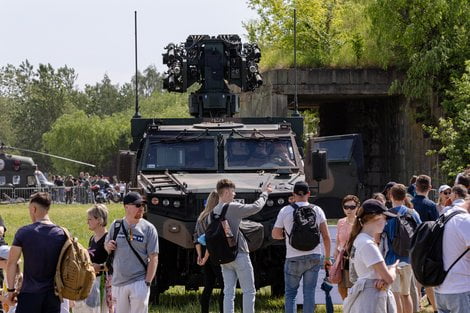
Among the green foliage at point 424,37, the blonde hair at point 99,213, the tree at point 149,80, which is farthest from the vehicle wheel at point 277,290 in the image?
the tree at point 149,80

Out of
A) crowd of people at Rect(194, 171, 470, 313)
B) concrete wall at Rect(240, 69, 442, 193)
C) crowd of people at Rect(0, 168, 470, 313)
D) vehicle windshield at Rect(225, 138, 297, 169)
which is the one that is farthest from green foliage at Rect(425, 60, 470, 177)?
crowd of people at Rect(0, 168, 470, 313)

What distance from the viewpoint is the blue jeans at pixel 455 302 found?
344 inches

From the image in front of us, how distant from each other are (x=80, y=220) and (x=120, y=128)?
65.7 m

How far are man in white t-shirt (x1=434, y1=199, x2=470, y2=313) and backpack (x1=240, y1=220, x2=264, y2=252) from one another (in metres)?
5.19

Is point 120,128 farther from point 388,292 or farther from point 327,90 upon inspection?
point 388,292

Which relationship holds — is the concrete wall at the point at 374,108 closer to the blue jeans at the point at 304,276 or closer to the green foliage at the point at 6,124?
the blue jeans at the point at 304,276

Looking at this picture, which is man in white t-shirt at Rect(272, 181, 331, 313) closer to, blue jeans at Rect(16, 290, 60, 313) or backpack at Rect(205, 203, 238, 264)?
backpack at Rect(205, 203, 238, 264)

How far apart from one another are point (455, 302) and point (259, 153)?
8197 mm

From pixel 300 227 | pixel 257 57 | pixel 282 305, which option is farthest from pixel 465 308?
pixel 257 57

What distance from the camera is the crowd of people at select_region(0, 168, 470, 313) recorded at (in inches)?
347

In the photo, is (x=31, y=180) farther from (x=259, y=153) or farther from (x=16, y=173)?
(x=259, y=153)

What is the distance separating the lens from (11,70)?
5172 inches

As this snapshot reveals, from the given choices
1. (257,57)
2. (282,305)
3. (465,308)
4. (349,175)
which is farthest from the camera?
(349,175)

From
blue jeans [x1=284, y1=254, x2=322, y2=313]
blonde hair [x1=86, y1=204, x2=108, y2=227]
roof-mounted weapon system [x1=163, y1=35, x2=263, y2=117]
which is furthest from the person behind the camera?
roof-mounted weapon system [x1=163, y1=35, x2=263, y2=117]
